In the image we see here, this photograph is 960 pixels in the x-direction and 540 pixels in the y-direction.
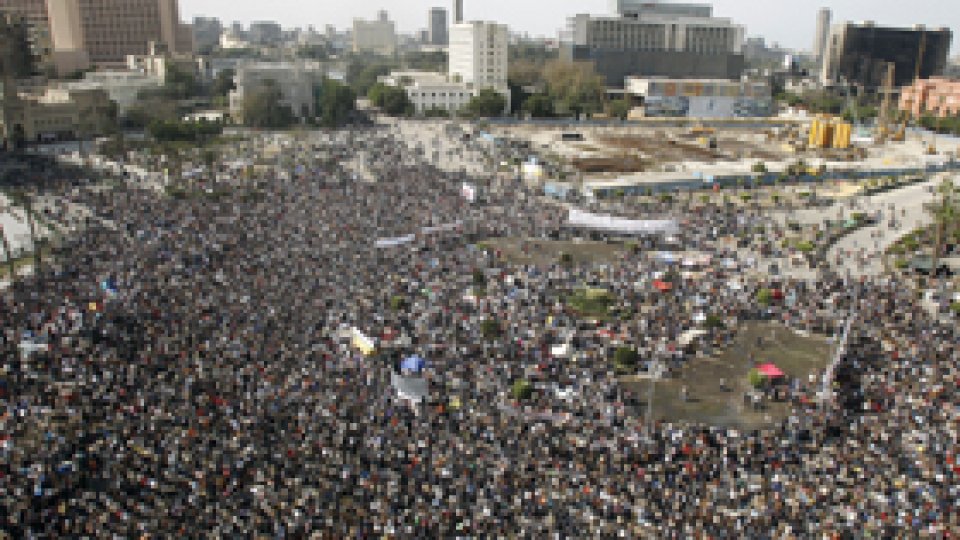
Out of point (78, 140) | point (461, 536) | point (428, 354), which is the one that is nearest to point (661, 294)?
point (428, 354)

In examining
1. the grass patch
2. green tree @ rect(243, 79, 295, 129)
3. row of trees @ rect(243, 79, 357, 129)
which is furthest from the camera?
row of trees @ rect(243, 79, 357, 129)

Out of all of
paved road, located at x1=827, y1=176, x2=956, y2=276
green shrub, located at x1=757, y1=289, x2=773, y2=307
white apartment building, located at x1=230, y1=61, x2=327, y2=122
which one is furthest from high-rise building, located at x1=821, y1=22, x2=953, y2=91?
green shrub, located at x1=757, y1=289, x2=773, y2=307

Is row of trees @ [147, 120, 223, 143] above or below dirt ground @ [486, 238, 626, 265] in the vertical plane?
above

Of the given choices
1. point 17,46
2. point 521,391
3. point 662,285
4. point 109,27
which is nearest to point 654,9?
point 109,27

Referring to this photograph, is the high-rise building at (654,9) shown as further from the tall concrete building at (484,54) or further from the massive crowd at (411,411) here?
the massive crowd at (411,411)

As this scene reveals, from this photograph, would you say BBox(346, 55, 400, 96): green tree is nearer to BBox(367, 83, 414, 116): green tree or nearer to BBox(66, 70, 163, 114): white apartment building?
BBox(367, 83, 414, 116): green tree

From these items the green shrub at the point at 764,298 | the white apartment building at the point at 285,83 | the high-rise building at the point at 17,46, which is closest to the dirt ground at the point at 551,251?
the green shrub at the point at 764,298

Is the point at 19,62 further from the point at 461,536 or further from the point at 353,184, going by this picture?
the point at 461,536
